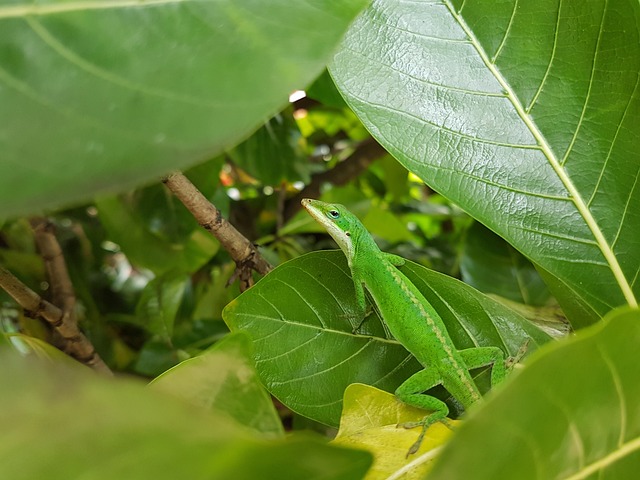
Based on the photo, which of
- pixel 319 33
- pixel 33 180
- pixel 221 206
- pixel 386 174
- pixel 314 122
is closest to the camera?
pixel 33 180

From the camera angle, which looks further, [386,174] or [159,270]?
[386,174]

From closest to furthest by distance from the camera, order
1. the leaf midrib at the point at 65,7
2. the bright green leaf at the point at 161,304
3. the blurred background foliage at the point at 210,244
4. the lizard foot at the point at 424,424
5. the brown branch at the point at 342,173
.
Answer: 1. the leaf midrib at the point at 65,7
2. the lizard foot at the point at 424,424
3. the blurred background foliage at the point at 210,244
4. the bright green leaf at the point at 161,304
5. the brown branch at the point at 342,173

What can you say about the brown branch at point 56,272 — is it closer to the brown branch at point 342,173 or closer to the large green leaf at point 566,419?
the brown branch at point 342,173

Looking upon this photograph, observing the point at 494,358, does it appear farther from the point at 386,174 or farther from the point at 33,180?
the point at 386,174

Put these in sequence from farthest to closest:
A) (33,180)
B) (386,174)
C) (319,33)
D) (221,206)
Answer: (386,174)
(221,206)
(319,33)
(33,180)

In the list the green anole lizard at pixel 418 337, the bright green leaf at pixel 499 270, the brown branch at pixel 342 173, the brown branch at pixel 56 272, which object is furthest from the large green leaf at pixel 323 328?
the brown branch at pixel 342 173

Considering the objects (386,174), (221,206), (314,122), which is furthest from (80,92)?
(314,122)
